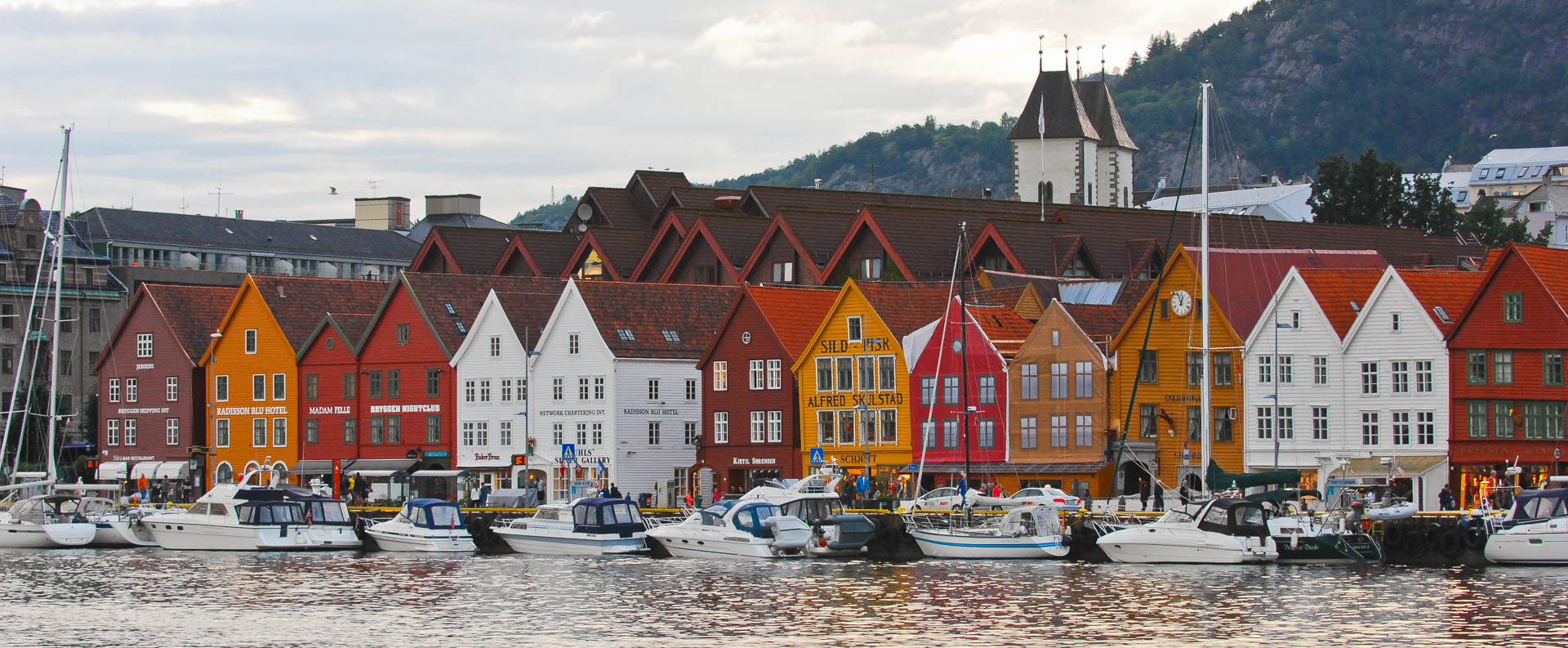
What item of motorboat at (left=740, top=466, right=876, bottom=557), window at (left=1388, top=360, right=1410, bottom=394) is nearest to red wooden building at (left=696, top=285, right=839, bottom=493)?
motorboat at (left=740, top=466, right=876, bottom=557)

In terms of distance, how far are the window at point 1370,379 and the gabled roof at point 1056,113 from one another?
94755 millimetres

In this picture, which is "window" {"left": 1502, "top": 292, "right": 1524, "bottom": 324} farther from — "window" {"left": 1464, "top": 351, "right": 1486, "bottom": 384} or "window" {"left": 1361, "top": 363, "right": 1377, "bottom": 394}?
"window" {"left": 1361, "top": 363, "right": 1377, "bottom": 394}

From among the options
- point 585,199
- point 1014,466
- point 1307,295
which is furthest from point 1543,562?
point 585,199

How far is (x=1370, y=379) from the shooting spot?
7888 cm

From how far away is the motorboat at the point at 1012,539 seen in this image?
66.0 m

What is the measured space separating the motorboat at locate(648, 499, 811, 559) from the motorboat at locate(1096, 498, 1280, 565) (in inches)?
374

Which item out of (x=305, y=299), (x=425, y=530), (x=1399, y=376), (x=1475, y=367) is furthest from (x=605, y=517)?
(x=305, y=299)

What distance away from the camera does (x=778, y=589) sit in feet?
193

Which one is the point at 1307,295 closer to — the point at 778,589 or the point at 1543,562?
the point at 1543,562

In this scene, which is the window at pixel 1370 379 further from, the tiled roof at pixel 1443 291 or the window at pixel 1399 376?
the tiled roof at pixel 1443 291

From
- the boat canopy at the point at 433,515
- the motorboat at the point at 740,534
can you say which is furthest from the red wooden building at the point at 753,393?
the motorboat at the point at 740,534

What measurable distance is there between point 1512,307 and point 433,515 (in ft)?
119

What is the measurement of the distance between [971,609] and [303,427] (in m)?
58.4

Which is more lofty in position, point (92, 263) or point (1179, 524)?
point (92, 263)
